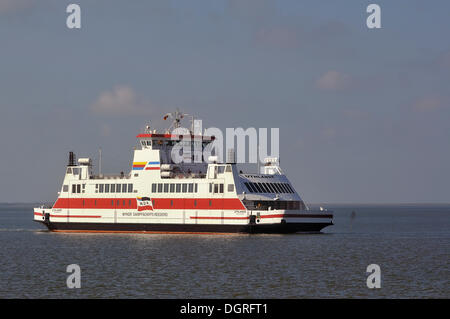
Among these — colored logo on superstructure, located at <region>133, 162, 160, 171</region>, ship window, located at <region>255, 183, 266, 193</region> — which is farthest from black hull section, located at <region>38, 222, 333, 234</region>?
colored logo on superstructure, located at <region>133, 162, 160, 171</region>

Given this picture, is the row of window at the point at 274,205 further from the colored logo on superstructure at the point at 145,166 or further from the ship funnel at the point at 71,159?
the ship funnel at the point at 71,159

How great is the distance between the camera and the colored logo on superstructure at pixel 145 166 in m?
75.4

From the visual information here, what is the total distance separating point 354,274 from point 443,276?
4936 mm

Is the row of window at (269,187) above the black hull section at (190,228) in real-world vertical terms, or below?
above

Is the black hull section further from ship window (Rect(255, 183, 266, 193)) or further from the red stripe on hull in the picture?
ship window (Rect(255, 183, 266, 193))

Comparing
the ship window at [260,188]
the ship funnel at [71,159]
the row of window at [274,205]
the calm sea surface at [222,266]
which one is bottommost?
the calm sea surface at [222,266]

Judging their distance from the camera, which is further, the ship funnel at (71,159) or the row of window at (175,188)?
the ship funnel at (71,159)

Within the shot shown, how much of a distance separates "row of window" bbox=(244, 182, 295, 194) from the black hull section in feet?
11.6

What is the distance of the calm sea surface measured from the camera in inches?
1665

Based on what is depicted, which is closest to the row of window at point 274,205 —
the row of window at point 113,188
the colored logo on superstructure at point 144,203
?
the colored logo on superstructure at point 144,203
